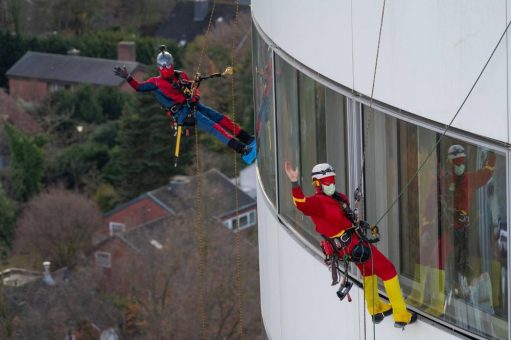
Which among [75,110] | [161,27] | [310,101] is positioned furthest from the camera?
[161,27]

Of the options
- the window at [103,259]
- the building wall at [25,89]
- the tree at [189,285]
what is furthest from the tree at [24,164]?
the building wall at [25,89]

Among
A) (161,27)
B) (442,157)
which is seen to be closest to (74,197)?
(161,27)

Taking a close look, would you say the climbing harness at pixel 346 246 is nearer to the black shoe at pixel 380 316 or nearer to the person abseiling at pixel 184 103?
the black shoe at pixel 380 316

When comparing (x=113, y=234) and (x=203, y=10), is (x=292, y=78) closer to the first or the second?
(x=113, y=234)

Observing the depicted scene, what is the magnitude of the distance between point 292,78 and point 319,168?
2347 mm

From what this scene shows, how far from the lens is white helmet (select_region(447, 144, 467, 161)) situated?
8.63 meters

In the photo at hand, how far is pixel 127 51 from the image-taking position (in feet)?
227

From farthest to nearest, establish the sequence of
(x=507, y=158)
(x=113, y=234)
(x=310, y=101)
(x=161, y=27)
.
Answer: (x=161, y=27)
(x=113, y=234)
(x=310, y=101)
(x=507, y=158)

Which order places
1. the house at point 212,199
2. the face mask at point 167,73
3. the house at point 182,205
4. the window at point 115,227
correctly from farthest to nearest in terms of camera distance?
the window at point 115,227
the house at point 182,205
the house at point 212,199
the face mask at point 167,73

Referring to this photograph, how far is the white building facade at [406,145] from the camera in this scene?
8.29m

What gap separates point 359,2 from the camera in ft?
31.6

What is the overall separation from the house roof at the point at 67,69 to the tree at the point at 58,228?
15.8m

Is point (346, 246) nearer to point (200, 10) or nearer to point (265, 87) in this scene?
point (265, 87)

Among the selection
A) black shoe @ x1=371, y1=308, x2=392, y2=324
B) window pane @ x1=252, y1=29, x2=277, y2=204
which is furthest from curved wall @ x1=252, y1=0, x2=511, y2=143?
window pane @ x1=252, y1=29, x2=277, y2=204
